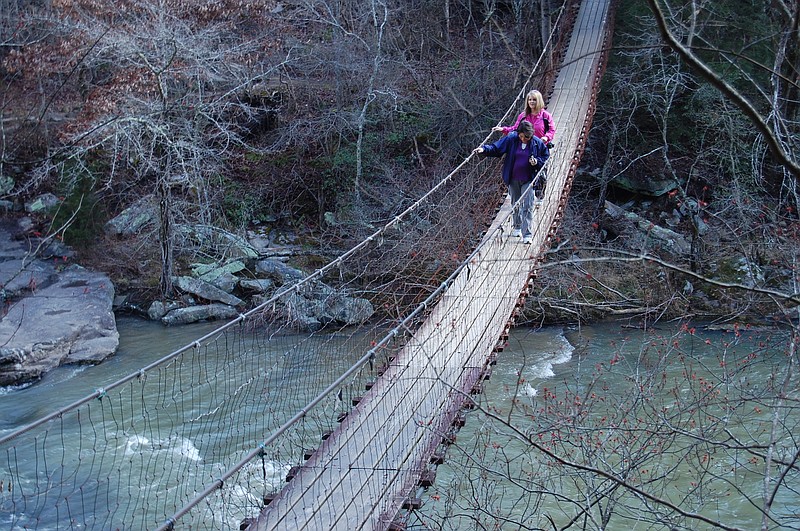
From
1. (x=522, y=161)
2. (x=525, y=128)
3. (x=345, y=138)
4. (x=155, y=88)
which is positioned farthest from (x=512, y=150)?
(x=345, y=138)

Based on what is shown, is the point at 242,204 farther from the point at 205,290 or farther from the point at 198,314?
the point at 198,314

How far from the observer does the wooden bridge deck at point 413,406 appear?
3.18 meters

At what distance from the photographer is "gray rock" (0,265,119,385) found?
6.86 meters

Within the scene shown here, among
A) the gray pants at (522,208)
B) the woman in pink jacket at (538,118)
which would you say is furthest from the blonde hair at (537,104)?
the gray pants at (522,208)

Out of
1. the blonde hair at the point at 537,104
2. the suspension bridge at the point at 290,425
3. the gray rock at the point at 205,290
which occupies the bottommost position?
the gray rock at the point at 205,290

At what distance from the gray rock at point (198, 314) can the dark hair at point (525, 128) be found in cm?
441

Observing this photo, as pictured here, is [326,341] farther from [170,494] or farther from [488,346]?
[488,346]

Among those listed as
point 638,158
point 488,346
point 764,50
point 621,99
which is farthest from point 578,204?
point 488,346

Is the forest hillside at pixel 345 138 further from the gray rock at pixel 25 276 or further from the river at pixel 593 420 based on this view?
the river at pixel 593 420

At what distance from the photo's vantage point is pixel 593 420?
523 centimetres

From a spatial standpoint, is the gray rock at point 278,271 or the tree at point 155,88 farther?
the gray rock at point 278,271

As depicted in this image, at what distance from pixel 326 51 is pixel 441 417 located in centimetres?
764

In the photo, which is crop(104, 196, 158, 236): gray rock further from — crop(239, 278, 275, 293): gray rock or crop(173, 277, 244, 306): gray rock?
crop(239, 278, 275, 293): gray rock

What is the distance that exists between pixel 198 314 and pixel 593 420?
15.2ft
